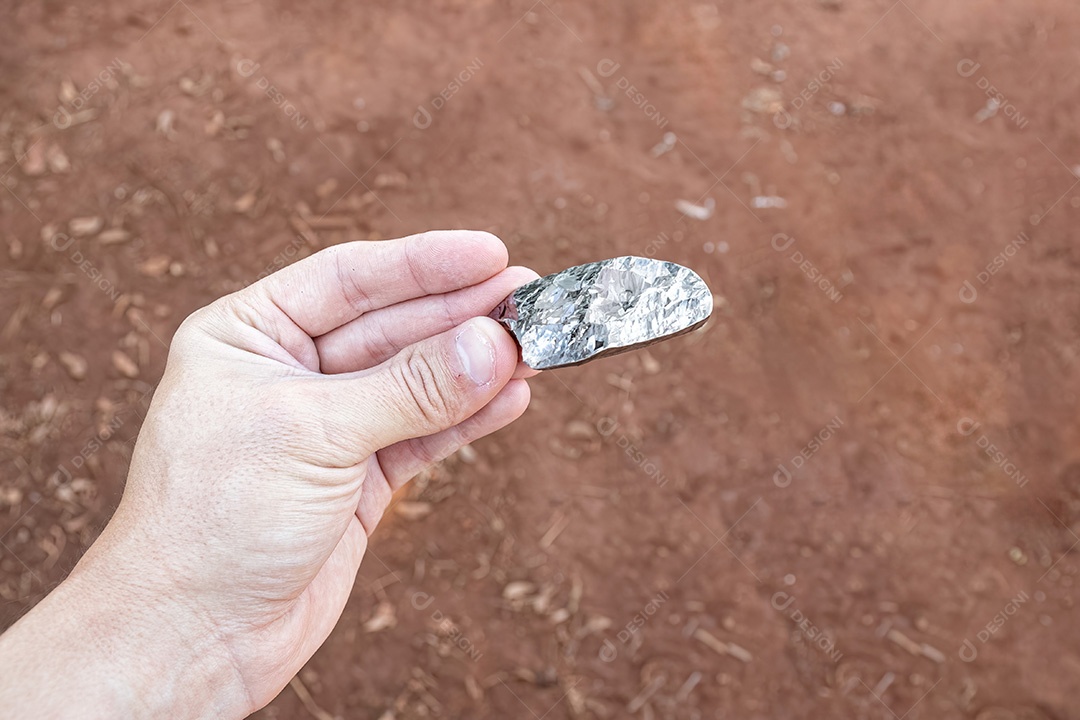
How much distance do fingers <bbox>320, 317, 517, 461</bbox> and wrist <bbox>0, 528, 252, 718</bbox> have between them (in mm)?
798

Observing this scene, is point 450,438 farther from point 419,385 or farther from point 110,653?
point 110,653

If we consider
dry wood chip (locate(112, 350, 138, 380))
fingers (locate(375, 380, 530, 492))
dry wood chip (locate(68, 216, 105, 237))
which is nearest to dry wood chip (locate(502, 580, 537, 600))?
fingers (locate(375, 380, 530, 492))

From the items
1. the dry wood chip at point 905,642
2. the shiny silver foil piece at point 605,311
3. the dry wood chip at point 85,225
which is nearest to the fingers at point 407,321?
the shiny silver foil piece at point 605,311

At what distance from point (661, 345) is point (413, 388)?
2449 millimetres

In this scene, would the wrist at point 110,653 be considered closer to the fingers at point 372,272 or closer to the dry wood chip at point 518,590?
the fingers at point 372,272

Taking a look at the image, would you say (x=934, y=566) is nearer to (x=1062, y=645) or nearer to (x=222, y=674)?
(x=1062, y=645)

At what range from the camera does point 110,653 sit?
2.36 meters

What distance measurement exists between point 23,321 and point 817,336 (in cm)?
494

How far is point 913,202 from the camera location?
16.6 ft

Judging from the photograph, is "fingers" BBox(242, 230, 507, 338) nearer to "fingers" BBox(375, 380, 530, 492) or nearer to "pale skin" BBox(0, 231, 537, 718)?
"pale skin" BBox(0, 231, 537, 718)

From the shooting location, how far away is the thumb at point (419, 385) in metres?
2.54

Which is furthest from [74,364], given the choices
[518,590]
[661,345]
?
[661,345]

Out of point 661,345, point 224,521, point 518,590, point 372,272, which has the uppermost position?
point 372,272

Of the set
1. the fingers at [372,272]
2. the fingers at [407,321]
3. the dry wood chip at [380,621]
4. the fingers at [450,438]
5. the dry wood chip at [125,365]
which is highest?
the fingers at [372,272]
